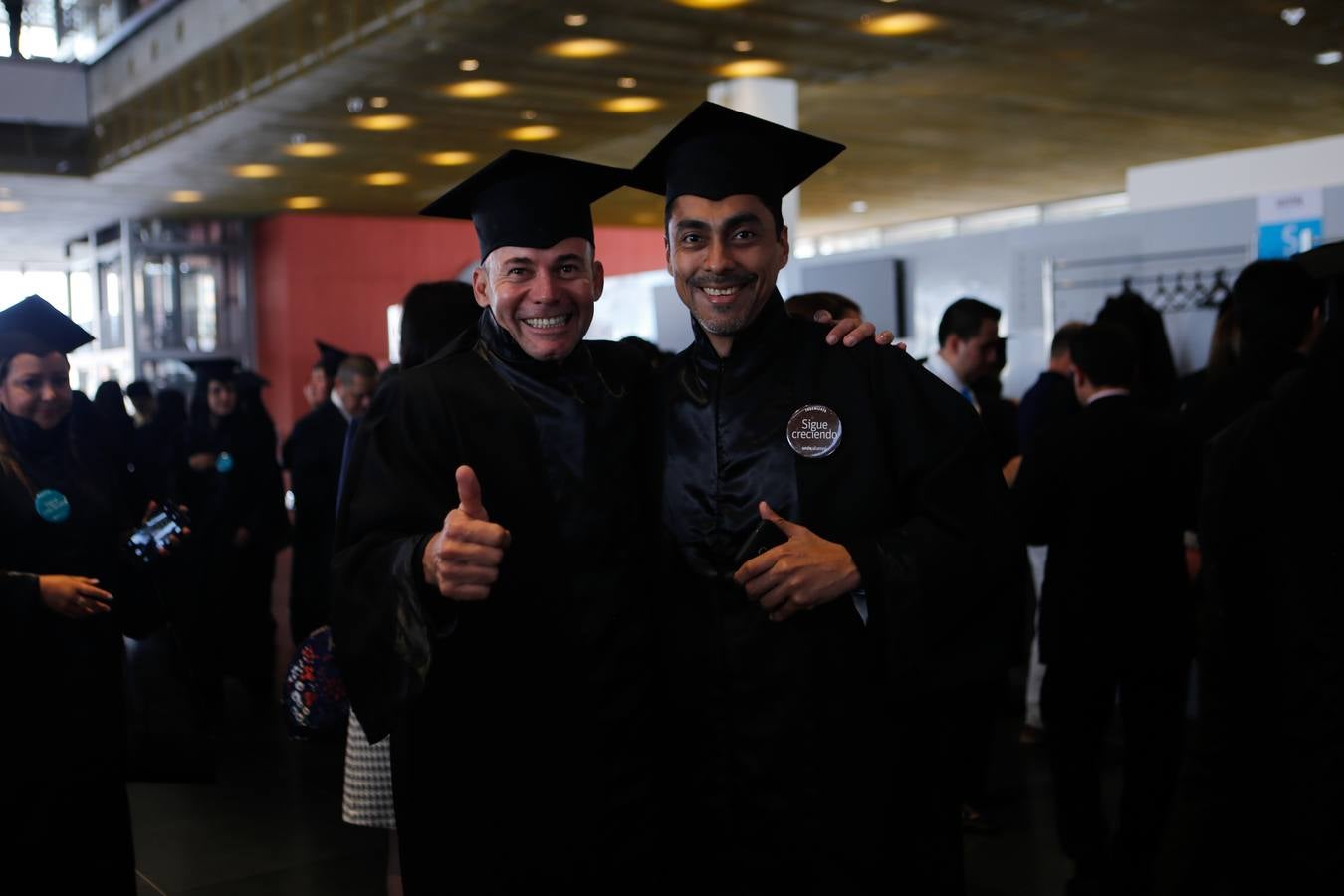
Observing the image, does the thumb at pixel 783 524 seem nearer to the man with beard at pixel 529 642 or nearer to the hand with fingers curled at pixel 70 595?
the man with beard at pixel 529 642

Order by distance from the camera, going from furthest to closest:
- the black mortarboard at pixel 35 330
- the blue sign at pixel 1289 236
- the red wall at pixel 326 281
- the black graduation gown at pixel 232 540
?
1. the red wall at pixel 326 281
2. the black graduation gown at pixel 232 540
3. the blue sign at pixel 1289 236
4. the black mortarboard at pixel 35 330

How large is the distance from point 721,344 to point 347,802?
6.18 ft

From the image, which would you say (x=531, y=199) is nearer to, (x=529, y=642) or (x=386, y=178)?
(x=529, y=642)

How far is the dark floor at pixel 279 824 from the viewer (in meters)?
3.78

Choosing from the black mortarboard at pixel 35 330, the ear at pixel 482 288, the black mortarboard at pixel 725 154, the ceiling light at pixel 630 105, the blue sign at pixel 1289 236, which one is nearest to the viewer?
the black mortarboard at pixel 725 154

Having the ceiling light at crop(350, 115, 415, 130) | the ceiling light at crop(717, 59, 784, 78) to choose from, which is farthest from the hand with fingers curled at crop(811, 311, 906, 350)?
the ceiling light at crop(350, 115, 415, 130)

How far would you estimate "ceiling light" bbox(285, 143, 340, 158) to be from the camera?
13.0m

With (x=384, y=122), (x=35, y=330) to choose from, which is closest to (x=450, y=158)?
(x=384, y=122)

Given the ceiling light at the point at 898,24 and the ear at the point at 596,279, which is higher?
the ceiling light at the point at 898,24

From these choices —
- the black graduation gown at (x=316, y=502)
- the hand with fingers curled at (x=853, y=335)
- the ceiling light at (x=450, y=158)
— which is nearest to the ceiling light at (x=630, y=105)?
the ceiling light at (x=450, y=158)

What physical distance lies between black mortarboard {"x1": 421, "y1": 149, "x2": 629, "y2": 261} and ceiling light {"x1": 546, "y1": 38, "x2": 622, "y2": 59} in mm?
7120

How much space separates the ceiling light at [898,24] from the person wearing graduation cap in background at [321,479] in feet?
15.3

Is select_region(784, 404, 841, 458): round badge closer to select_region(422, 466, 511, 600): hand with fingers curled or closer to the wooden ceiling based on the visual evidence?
select_region(422, 466, 511, 600): hand with fingers curled

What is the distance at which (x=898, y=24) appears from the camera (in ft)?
28.9
